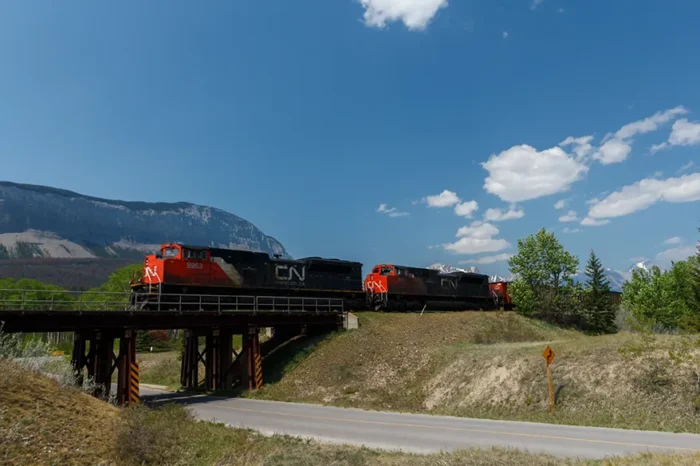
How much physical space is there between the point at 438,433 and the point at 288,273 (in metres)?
25.3

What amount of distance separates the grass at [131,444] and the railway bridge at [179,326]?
8620mm

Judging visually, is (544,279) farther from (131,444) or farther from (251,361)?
(131,444)

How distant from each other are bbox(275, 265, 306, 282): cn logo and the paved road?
53.6ft

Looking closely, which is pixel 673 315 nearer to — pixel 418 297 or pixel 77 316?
pixel 418 297

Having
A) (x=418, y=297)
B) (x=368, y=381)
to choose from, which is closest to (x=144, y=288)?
(x=368, y=381)

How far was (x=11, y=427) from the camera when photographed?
11.4 metres

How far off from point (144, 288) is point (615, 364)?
29.5 m

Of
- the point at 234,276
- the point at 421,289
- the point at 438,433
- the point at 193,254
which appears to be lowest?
the point at 438,433

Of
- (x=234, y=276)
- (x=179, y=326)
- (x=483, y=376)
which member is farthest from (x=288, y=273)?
(x=483, y=376)

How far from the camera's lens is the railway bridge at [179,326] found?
23438 mm

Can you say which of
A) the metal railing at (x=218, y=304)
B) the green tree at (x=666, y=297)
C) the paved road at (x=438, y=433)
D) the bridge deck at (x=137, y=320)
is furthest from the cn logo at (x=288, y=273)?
the green tree at (x=666, y=297)

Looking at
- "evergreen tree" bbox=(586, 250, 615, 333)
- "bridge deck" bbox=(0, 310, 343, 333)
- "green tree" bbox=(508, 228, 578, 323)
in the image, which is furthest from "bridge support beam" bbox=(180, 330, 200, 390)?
"evergreen tree" bbox=(586, 250, 615, 333)

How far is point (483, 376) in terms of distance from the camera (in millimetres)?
26688

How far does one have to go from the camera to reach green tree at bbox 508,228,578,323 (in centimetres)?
5253
